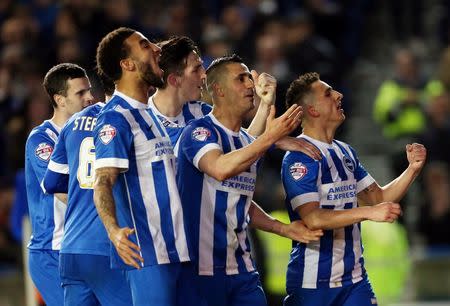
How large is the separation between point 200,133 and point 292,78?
6.35m

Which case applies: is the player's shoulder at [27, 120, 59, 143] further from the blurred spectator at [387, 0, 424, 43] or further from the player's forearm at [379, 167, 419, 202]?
the blurred spectator at [387, 0, 424, 43]

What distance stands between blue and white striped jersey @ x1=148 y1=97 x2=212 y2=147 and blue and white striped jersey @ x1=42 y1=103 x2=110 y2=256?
24.0 inches

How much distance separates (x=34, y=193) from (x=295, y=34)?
7.02 meters

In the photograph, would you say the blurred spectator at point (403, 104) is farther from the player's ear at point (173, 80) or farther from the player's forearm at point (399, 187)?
the player's ear at point (173, 80)

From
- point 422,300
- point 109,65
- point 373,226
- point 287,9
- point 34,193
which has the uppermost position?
point 287,9

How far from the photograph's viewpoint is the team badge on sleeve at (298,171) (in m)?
8.00

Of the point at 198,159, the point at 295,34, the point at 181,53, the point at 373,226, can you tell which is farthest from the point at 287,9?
the point at 198,159

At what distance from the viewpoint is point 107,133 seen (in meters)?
7.07

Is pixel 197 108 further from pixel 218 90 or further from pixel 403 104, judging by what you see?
pixel 403 104

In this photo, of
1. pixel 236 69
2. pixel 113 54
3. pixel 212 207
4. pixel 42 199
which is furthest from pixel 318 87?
pixel 42 199

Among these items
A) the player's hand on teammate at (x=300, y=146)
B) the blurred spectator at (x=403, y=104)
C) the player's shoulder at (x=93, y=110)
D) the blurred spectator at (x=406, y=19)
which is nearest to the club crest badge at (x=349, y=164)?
the player's hand on teammate at (x=300, y=146)

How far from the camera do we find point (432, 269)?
14.4m

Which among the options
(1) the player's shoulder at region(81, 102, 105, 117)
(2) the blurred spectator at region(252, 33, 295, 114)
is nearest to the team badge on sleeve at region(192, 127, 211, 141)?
(1) the player's shoulder at region(81, 102, 105, 117)

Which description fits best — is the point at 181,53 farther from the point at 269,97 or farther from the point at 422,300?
the point at 422,300
